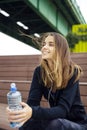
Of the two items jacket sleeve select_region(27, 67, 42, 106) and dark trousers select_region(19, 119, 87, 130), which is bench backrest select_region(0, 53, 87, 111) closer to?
jacket sleeve select_region(27, 67, 42, 106)

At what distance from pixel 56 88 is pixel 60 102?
15 cm

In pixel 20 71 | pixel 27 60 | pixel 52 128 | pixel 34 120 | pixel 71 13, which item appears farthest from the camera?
pixel 71 13

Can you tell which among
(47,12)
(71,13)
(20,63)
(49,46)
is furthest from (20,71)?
(71,13)

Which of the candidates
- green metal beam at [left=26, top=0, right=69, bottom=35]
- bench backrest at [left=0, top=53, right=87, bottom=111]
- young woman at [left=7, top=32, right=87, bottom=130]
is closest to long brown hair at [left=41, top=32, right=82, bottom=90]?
young woman at [left=7, top=32, right=87, bottom=130]

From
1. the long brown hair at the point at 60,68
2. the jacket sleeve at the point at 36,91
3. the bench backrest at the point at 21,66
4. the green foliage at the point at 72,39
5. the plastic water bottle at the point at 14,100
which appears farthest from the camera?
the green foliage at the point at 72,39

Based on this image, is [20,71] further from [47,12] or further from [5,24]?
[5,24]

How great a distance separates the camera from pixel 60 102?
2453mm

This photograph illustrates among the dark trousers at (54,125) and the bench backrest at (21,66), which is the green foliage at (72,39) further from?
the dark trousers at (54,125)

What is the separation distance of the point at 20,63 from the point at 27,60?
19 cm

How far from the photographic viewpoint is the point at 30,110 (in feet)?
7.37

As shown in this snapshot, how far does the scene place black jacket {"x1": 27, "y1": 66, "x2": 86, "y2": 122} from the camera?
2.32 metres

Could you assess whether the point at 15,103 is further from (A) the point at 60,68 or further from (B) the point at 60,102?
(A) the point at 60,68

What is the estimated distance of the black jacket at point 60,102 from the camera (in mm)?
2324

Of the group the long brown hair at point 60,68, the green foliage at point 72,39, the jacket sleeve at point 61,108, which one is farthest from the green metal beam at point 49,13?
the jacket sleeve at point 61,108
